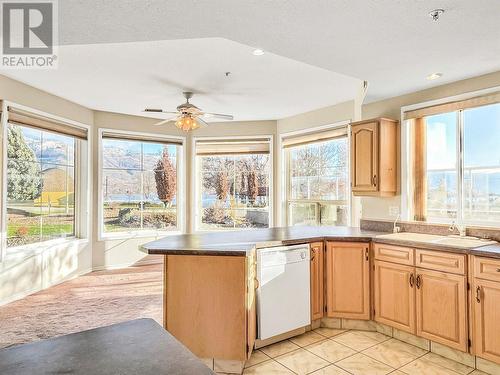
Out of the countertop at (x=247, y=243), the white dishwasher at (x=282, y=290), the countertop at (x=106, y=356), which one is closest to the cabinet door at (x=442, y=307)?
the countertop at (x=247, y=243)

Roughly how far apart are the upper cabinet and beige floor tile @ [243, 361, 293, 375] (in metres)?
2.08

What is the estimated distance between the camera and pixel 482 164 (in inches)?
123

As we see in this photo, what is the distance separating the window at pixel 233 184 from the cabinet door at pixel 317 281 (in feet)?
9.13

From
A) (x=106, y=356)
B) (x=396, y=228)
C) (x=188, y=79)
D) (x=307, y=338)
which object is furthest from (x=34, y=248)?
(x=396, y=228)

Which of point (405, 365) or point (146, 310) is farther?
point (146, 310)

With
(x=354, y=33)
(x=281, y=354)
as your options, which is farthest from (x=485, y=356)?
(x=354, y=33)

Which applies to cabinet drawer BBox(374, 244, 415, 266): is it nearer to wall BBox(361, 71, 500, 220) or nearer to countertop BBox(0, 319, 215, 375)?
wall BBox(361, 71, 500, 220)

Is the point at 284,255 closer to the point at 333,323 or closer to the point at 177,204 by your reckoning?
the point at 333,323

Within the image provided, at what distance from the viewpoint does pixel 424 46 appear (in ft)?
8.05

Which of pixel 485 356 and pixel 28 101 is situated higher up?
pixel 28 101

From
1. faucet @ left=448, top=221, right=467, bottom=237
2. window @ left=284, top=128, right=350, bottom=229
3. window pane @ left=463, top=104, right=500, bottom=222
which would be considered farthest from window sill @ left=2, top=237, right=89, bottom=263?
window pane @ left=463, top=104, right=500, bottom=222

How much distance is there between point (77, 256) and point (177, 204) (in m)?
1.88

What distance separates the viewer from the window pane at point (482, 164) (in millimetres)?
3045

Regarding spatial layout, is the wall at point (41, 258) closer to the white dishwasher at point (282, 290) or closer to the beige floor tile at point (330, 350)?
the white dishwasher at point (282, 290)
